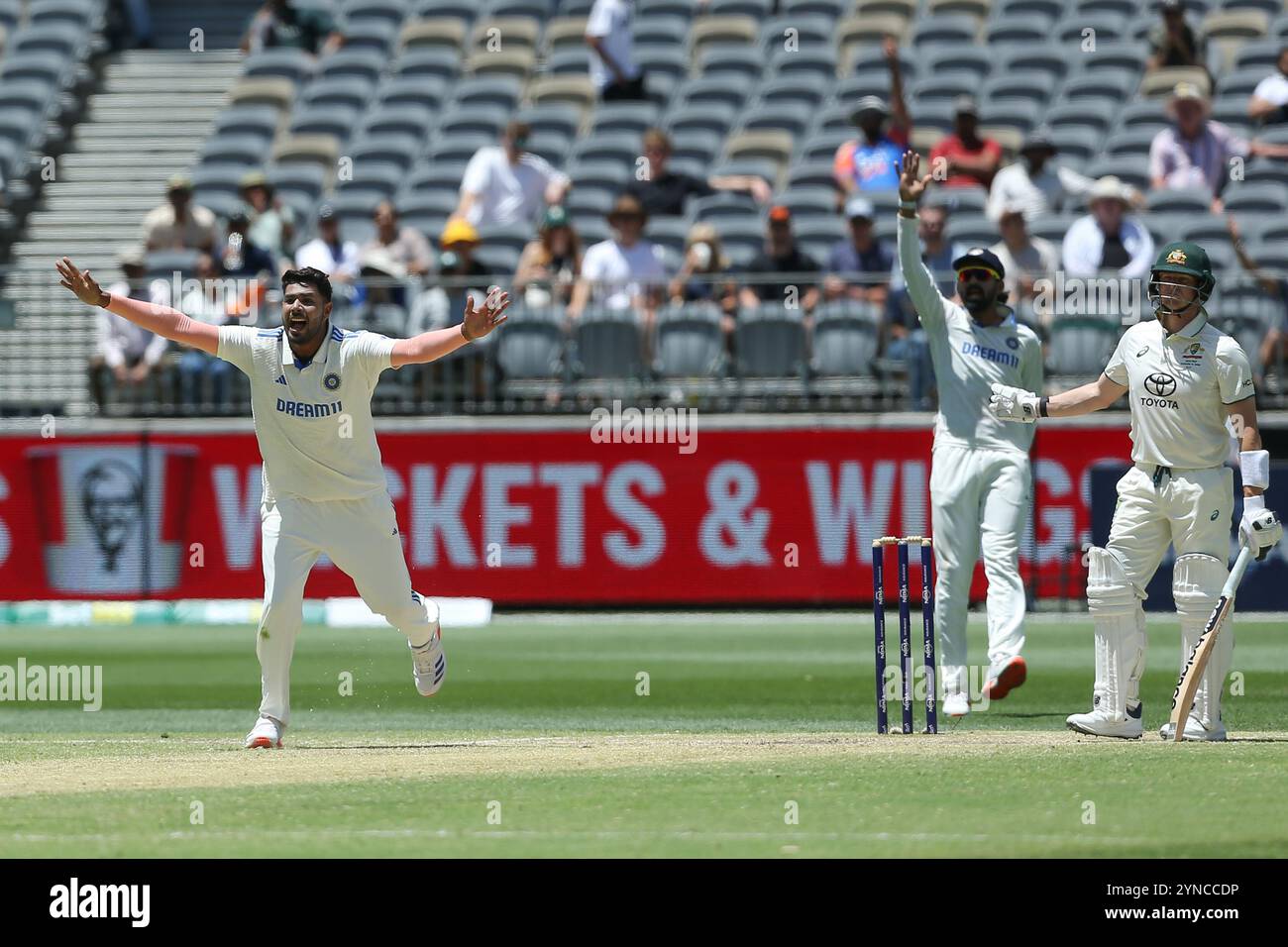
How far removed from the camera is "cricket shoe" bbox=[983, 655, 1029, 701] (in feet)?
40.3

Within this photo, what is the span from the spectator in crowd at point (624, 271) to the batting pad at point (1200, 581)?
1046cm

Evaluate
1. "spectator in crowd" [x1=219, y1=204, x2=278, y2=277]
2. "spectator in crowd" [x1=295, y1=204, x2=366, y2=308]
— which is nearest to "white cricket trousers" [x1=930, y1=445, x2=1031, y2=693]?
"spectator in crowd" [x1=295, y1=204, x2=366, y2=308]

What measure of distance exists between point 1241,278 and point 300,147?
11.7 metres

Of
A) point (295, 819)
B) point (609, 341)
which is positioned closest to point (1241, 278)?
point (609, 341)

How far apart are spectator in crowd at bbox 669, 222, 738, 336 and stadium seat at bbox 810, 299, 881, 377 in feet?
2.69

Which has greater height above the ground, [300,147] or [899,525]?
[300,147]

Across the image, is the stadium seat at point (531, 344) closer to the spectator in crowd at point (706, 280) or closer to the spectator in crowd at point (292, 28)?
the spectator in crowd at point (706, 280)

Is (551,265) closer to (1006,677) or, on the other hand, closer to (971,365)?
(971,365)

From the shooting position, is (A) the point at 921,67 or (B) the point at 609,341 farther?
(A) the point at 921,67

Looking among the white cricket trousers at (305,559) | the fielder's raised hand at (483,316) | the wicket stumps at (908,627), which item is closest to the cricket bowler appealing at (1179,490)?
the wicket stumps at (908,627)

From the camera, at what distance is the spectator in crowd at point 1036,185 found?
72.2 feet

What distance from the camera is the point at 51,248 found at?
27.1m

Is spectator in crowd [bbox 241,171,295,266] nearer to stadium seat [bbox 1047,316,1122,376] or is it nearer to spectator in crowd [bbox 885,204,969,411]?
spectator in crowd [bbox 885,204,969,411]
